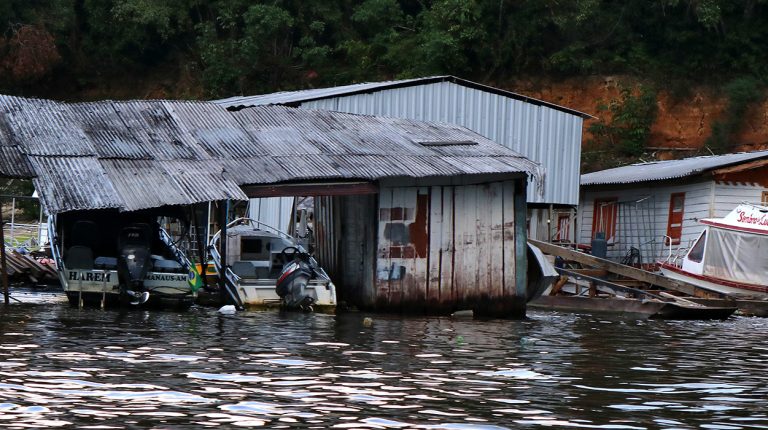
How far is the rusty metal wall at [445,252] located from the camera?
23.5 meters

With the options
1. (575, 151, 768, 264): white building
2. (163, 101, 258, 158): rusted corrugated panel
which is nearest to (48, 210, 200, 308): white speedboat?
(163, 101, 258, 158): rusted corrugated panel

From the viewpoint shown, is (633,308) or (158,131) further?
(633,308)

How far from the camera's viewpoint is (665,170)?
1369 inches

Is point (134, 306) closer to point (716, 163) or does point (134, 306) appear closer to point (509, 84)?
point (716, 163)

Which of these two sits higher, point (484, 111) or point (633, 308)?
point (484, 111)

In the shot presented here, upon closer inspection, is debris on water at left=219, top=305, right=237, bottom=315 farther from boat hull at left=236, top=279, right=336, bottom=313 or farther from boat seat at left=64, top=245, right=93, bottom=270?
boat seat at left=64, top=245, right=93, bottom=270

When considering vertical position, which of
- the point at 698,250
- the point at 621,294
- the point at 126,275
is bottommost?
the point at 621,294

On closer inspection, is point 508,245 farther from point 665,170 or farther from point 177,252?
point 665,170

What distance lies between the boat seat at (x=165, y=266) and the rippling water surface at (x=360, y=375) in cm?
215

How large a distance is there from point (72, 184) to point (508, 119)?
1636cm

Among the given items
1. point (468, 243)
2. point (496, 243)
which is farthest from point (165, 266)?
point (496, 243)

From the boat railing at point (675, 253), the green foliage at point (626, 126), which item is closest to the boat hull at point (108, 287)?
the boat railing at point (675, 253)

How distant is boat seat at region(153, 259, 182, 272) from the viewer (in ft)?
74.4

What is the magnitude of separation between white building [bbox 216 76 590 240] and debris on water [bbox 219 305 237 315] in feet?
30.7
